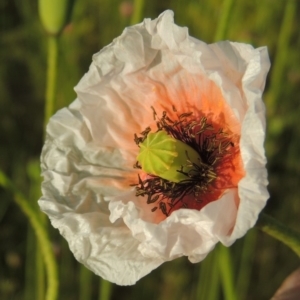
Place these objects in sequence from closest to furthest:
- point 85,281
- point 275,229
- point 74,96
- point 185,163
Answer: point 275,229, point 185,163, point 85,281, point 74,96

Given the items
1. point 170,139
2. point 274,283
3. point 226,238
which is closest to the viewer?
point 226,238

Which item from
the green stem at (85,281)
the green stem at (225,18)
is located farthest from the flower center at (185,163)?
the green stem at (85,281)

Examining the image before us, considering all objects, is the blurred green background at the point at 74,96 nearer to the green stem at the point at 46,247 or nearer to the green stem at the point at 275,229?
the green stem at the point at 46,247

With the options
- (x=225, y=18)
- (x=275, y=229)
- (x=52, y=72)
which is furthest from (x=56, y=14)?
(x=275, y=229)

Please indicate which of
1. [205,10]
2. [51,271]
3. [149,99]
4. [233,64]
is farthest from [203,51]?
[205,10]

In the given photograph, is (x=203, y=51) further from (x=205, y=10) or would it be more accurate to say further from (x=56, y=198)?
(x=205, y=10)

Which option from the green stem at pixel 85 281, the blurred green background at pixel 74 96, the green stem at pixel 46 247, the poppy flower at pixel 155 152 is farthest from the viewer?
the blurred green background at pixel 74 96

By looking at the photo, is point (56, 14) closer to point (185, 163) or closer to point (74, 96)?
point (185, 163)
